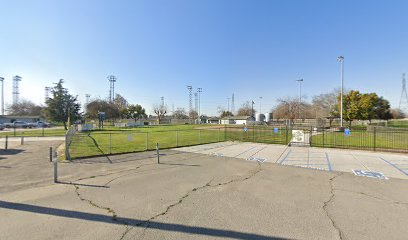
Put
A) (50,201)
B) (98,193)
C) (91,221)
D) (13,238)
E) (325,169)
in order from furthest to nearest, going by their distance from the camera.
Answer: (325,169) → (98,193) → (50,201) → (91,221) → (13,238)

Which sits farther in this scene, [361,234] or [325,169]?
[325,169]

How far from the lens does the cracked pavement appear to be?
370cm

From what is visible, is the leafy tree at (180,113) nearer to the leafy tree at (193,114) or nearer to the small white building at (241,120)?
the leafy tree at (193,114)

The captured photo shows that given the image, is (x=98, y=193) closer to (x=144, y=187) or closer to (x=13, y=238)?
(x=144, y=187)

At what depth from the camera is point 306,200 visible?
206 inches

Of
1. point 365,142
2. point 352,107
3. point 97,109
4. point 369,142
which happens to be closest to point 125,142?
point 365,142

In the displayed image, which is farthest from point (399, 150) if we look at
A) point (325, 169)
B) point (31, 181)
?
point (31, 181)

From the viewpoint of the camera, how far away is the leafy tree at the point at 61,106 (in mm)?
38188

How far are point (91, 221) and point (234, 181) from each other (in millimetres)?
4436

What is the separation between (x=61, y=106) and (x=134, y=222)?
4405 centimetres

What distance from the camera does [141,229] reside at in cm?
377

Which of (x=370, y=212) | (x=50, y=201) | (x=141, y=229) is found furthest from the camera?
(x=50, y=201)

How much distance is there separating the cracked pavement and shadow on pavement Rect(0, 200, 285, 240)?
19 millimetres

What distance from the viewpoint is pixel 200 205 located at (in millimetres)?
4867
